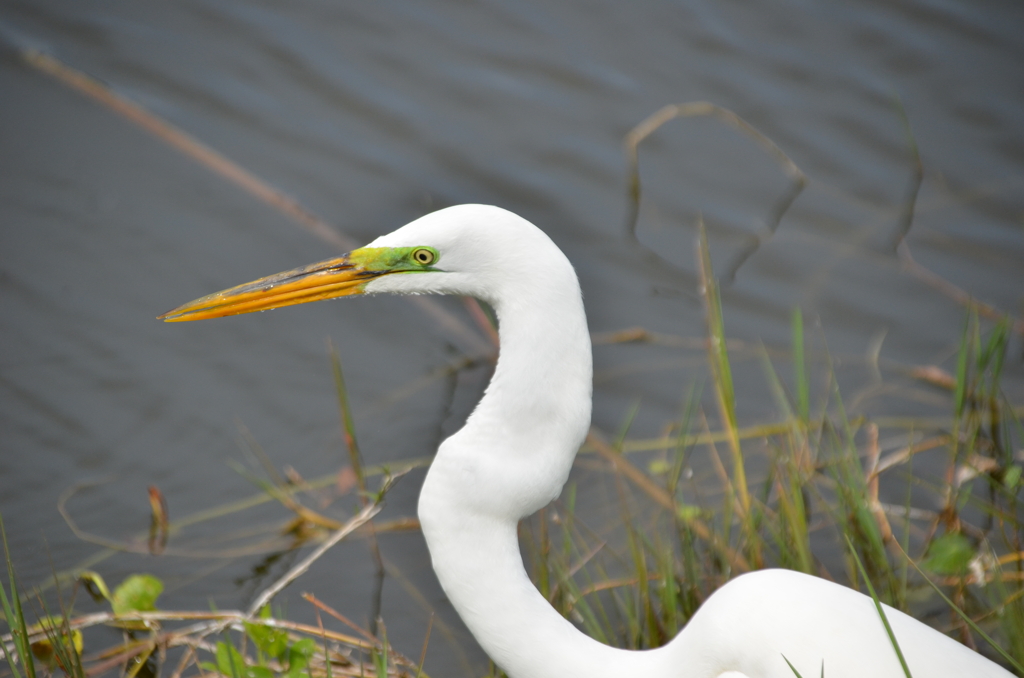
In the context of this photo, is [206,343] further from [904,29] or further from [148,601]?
[904,29]

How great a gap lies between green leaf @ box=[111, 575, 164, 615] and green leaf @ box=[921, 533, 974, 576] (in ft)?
6.44

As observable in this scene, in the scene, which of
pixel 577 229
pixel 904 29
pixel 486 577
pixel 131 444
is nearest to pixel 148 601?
pixel 131 444

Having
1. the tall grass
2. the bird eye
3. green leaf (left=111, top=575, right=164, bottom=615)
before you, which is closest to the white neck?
the bird eye

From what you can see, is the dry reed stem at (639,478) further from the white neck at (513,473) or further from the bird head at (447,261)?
the bird head at (447,261)

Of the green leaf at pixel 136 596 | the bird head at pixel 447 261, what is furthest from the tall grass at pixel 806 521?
the green leaf at pixel 136 596

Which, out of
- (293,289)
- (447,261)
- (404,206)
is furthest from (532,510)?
(404,206)

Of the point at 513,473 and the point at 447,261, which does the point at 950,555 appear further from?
the point at 447,261

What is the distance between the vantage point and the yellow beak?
1.47 m

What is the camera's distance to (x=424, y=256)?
140 cm

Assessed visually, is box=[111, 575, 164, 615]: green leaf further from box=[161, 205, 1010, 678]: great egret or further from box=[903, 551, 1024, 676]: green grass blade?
box=[903, 551, 1024, 676]: green grass blade

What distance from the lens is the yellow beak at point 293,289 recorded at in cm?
147

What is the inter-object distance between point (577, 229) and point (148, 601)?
232cm

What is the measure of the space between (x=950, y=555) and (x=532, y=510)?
1.36 meters

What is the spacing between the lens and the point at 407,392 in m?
3.21
